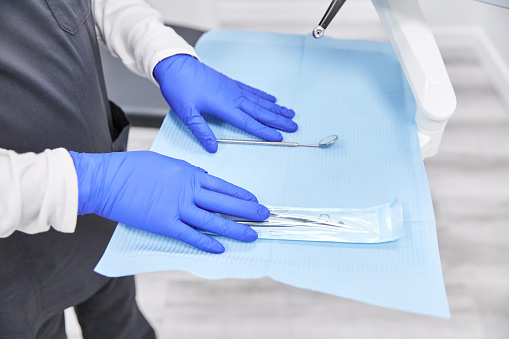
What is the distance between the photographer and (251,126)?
0.95m

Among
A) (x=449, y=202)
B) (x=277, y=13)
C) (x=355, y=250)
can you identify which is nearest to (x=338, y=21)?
(x=277, y=13)

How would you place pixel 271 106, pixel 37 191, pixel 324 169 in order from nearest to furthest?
pixel 37 191 → pixel 324 169 → pixel 271 106

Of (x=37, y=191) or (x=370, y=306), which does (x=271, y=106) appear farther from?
(x=370, y=306)

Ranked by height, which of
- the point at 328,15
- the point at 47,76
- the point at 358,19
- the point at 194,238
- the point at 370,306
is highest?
Result: the point at 328,15

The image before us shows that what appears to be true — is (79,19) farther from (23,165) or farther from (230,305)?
(230,305)

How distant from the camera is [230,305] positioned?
1.62 metres

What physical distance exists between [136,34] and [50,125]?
28 centimetres

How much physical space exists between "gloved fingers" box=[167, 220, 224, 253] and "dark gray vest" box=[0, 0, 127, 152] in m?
0.33

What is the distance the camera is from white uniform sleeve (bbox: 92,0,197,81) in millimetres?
1030

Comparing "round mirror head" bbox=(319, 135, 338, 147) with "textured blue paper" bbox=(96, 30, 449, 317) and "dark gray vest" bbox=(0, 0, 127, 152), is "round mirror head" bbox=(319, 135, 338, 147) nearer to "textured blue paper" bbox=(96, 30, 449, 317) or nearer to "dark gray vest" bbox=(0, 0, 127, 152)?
"textured blue paper" bbox=(96, 30, 449, 317)

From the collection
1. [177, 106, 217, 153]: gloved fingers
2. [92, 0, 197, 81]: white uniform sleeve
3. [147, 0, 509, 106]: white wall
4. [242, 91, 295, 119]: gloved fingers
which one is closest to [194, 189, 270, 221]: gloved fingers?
[177, 106, 217, 153]: gloved fingers

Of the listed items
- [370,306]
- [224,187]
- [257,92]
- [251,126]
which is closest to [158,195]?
[224,187]

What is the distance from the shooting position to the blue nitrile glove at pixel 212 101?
3.09 ft

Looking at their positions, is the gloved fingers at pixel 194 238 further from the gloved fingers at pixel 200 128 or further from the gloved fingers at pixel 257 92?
the gloved fingers at pixel 257 92
